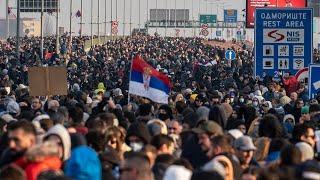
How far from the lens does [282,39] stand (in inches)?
1319

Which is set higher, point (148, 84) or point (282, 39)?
point (282, 39)

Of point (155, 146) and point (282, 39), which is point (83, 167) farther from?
point (282, 39)

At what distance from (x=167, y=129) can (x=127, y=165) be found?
5.85 metres

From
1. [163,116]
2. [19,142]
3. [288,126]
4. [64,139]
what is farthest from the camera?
[163,116]

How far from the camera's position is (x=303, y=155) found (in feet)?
44.1

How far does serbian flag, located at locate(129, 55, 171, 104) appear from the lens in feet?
74.9

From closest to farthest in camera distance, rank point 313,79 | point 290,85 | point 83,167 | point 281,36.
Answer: point 83,167 < point 313,79 < point 281,36 < point 290,85

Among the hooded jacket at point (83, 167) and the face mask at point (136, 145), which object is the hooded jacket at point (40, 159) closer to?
the hooded jacket at point (83, 167)

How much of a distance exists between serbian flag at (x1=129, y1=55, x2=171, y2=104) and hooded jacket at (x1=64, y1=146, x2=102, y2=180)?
10.3 m

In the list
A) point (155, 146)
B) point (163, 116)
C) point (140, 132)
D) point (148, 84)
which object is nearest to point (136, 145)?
point (140, 132)

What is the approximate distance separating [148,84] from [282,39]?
1087 cm

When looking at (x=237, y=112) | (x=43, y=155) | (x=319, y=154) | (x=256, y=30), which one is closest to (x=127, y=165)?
(x=43, y=155)

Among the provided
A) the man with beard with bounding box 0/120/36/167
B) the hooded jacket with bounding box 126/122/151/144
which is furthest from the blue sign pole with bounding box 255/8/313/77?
Answer: the man with beard with bounding box 0/120/36/167

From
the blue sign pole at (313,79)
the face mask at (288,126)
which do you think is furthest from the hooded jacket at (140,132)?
the blue sign pole at (313,79)
